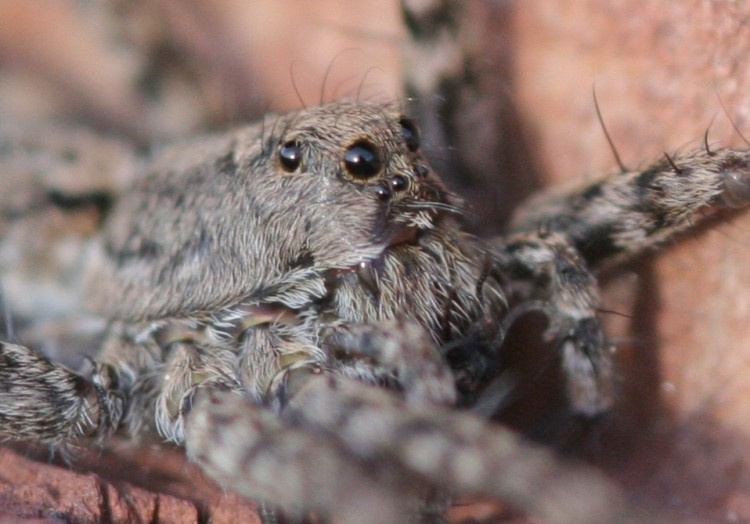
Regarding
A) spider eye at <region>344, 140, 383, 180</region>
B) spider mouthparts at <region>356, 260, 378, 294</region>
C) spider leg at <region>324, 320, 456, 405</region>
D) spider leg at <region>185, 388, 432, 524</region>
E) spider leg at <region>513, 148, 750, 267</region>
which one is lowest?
spider leg at <region>185, 388, 432, 524</region>

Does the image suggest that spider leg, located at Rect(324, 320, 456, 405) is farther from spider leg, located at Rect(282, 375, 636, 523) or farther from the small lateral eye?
the small lateral eye

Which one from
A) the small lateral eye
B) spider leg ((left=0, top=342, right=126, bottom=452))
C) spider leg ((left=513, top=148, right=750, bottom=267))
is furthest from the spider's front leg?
spider leg ((left=0, top=342, right=126, bottom=452))

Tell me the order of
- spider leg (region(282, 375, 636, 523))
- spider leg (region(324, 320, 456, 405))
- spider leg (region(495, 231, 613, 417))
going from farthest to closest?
spider leg (region(495, 231, 613, 417)), spider leg (region(324, 320, 456, 405)), spider leg (region(282, 375, 636, 523))

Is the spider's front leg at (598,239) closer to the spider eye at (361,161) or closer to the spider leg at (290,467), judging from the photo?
the spider eye at (361,161)

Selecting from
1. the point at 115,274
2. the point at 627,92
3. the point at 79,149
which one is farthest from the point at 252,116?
the point at 627,92

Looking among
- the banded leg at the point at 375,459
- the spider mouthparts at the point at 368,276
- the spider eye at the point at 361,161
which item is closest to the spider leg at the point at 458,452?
the banded leg at the point at 375,459

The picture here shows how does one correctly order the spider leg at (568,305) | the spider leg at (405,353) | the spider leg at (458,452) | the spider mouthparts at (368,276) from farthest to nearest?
→ the spider leg at (568,305), the spider mouthparts at (368,276), the spider leg at (405,353), the spider leg at (458,452)

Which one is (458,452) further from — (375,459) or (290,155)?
(290,155)
